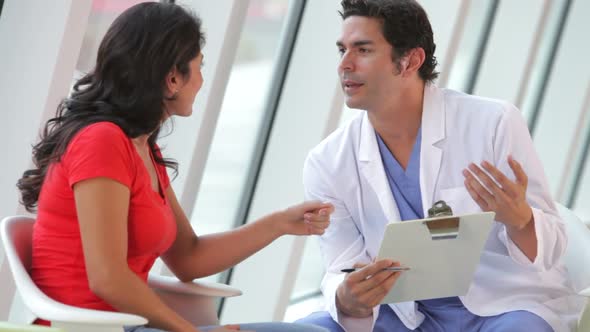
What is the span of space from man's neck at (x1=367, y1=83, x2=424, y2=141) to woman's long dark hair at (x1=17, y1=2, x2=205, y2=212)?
87 cm

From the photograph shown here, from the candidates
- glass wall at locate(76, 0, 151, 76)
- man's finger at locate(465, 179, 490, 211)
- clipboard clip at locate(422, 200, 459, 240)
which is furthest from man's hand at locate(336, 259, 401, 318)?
glass wall at locate(76, 0, 151, 76)

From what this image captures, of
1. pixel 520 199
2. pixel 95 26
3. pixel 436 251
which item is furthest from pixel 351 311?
pixel 95 26

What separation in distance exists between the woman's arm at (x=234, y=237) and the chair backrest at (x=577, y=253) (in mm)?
807

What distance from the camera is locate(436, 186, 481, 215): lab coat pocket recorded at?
2613 millimetres

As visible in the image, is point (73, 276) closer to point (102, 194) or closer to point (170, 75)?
point (102, 194)

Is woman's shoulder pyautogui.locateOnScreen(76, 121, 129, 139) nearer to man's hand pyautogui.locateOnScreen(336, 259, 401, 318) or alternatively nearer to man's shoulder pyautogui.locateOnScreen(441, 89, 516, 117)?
man's hand pyautogui.locateOnScreen(336, 259, 401, 318)

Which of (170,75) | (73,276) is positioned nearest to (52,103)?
(170,75)

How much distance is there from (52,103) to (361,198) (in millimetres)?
945

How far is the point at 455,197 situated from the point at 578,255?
423mm

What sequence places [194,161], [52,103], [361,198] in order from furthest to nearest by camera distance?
1. [194,161]
2. [361,198]
3. [52,103]

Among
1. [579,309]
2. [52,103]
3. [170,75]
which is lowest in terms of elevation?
[579,309]

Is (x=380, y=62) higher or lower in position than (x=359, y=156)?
higher

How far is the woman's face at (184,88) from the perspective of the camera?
6.85 feet

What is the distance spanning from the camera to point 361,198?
2709 mm
